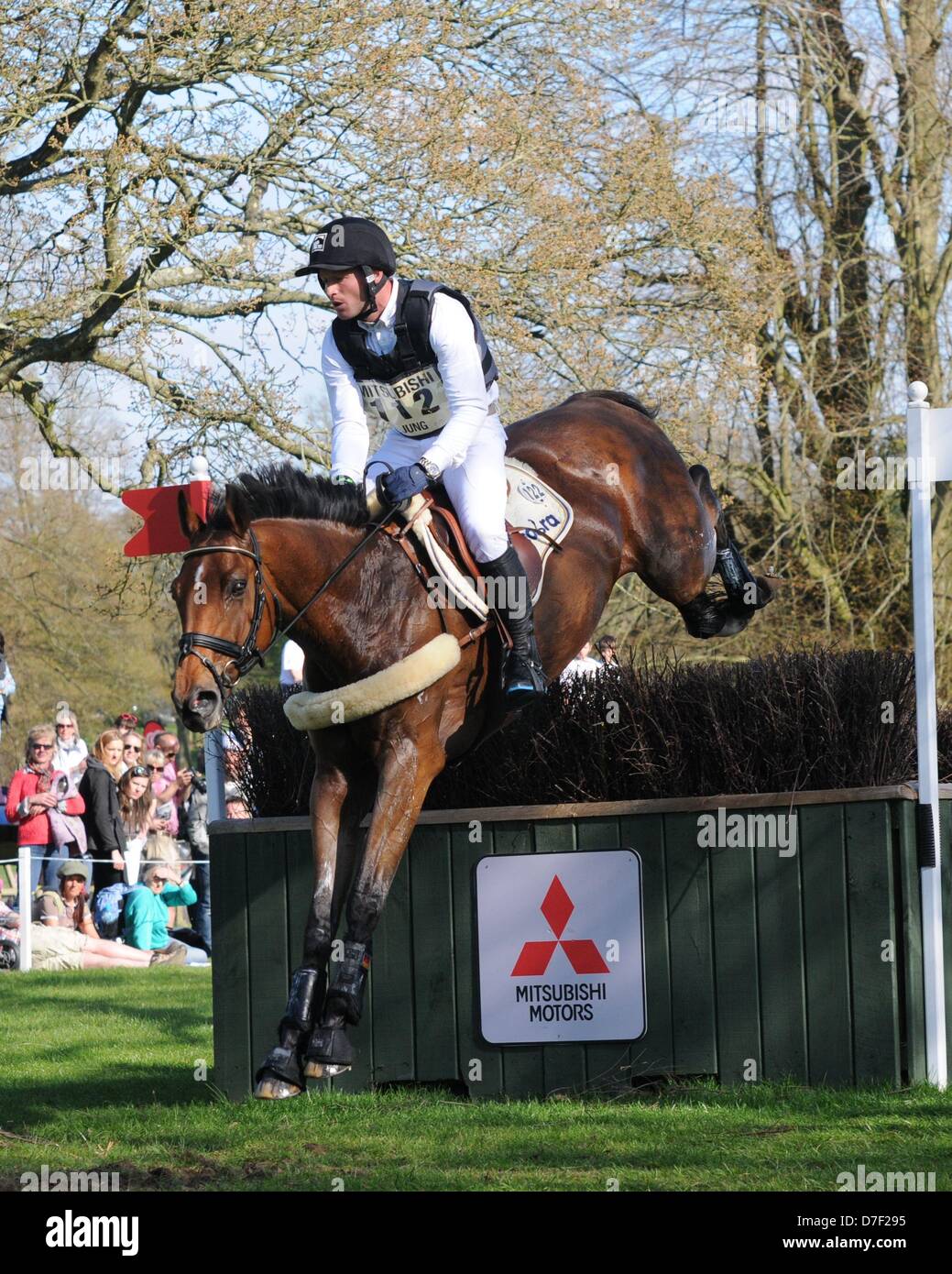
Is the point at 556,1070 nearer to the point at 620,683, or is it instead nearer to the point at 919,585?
the point at 620,683

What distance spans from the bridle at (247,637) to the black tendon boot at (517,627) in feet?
1.64

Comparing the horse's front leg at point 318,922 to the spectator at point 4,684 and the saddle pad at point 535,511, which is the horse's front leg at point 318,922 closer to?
the saddle pad at point 535,511

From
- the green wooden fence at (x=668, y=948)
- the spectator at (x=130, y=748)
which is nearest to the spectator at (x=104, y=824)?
the spectator at (x=130, y=748)

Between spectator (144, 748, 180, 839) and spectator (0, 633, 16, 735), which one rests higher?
spectator (0, 633, 16, 735)

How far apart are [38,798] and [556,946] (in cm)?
675

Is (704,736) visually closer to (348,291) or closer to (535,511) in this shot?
(535,511)

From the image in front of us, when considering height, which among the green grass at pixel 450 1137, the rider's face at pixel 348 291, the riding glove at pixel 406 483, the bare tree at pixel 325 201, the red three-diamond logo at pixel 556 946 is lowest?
the green grass at pixel 450 1137

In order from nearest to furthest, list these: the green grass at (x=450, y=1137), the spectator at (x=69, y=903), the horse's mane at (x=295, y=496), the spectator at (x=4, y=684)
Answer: the green grass at (x=450, y=1137), the horse's mane at (x=295, y=496), the spectator at (x=4, y=684), the spectator at (x=69, y=903)

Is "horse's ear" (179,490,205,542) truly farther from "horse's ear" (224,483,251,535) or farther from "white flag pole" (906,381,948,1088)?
"white flag pole" (906,381,948,1088)

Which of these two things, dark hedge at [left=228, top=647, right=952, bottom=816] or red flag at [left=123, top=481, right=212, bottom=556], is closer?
red flag at [left=123, top=481, right=212, bottom=556]

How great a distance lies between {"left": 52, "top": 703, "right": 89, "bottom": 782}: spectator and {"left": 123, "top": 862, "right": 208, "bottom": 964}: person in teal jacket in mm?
1260

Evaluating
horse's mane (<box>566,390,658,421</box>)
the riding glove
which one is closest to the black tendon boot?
the riding glove

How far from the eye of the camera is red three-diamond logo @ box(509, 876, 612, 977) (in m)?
7.41

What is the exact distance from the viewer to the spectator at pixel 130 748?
14680mm
